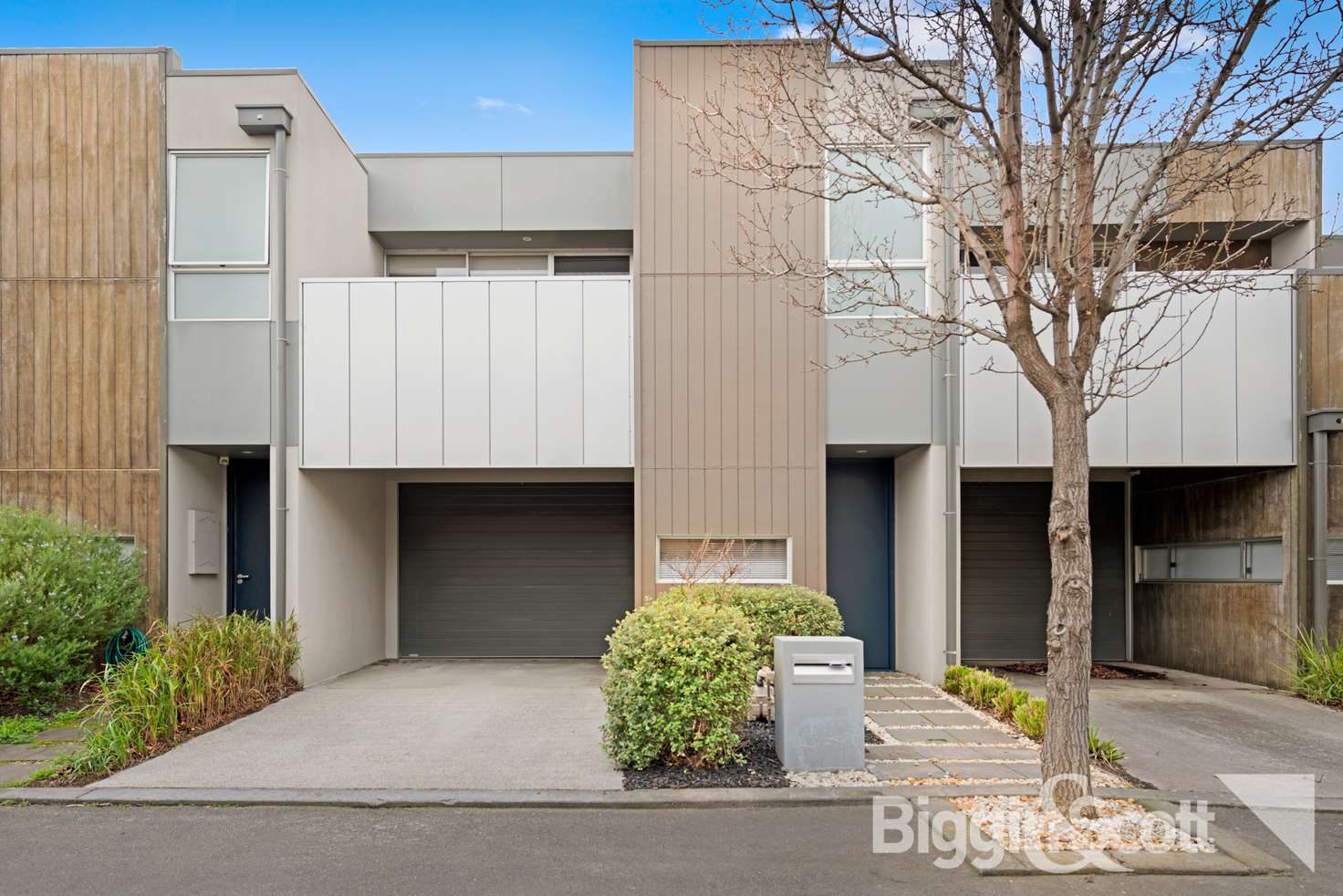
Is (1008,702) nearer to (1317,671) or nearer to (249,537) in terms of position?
(1317,671)

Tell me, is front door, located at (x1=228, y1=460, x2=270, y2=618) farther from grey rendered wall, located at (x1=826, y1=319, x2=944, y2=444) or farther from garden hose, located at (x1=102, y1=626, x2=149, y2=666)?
grey rendered wall, located at (x1=826, y1=319, x2=944, y2=444)

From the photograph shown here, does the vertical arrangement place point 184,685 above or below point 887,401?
below

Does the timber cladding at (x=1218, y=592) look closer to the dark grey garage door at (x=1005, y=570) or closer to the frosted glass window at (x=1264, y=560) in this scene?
the frosted glass window at (x=1264, y=560)

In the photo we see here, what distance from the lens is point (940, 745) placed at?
6953mm

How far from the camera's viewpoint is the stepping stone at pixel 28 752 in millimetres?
6660

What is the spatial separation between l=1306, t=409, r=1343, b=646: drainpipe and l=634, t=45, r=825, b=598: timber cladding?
5192mm

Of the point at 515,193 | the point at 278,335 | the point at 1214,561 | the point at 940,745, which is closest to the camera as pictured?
the point at 940,745

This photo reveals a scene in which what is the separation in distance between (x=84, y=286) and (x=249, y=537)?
3455mm

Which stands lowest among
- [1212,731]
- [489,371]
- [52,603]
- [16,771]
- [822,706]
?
[1212,731]

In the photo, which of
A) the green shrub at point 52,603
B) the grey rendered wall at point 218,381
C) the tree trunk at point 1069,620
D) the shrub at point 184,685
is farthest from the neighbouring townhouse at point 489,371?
the tree trunk at point 1069,620

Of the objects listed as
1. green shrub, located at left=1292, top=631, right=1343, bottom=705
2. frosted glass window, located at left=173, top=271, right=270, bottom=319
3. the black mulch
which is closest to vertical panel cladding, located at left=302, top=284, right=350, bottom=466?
frosted glass window, located at left=173, top=271, right=270, bottom=319

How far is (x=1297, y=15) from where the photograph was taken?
561 centimetres

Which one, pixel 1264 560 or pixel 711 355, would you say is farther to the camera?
pixel 1264 560

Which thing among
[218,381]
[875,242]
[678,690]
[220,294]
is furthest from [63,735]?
[875,242]
